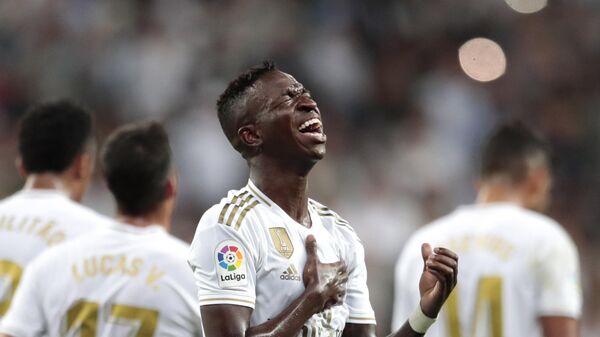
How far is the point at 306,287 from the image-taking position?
3512mm

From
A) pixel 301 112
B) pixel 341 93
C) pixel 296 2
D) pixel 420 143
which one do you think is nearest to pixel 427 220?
pixel 420 143

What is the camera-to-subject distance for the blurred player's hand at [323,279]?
349 cm

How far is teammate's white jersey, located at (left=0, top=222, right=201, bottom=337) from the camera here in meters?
4.89

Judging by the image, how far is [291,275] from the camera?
3.52 m

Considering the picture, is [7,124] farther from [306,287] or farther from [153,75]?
[306,287]

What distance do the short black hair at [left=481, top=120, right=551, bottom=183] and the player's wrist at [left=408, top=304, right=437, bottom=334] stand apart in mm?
2888

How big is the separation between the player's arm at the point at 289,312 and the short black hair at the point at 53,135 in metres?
2.82

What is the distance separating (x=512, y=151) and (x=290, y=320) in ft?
11.3

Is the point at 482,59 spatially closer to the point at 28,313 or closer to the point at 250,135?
the point at 28,313

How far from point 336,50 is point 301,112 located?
29.1ft

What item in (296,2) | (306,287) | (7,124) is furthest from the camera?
(296,2)

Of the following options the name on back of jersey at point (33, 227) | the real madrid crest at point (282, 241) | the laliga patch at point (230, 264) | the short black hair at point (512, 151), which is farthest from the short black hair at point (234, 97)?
the short black hair at point (512, 151)

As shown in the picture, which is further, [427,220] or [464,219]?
[427,220]

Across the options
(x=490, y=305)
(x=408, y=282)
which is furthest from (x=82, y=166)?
(x=490, y=305)
